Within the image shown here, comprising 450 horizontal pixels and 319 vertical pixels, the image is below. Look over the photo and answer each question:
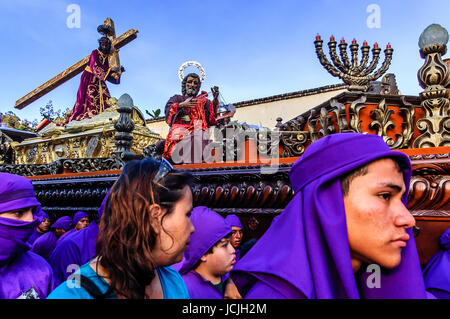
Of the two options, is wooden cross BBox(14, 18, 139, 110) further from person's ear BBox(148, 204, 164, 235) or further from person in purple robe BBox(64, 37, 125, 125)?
person's ear BBox(148, 204, 164, 235)

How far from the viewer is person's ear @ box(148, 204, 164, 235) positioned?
113 cm

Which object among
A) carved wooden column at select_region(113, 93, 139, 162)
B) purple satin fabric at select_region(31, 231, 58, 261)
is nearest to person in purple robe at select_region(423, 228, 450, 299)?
carved wooden column at select_region(113, 93, 139, 162)

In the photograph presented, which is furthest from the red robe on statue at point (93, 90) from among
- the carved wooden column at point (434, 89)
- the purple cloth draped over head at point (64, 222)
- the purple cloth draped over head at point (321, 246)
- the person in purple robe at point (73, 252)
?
the purple cloth draped over head at point (321, 246)

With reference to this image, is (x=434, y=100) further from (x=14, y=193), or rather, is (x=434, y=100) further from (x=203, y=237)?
(x=14, y=193)

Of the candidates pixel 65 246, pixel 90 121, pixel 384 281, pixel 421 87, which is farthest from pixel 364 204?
pixel 90 121

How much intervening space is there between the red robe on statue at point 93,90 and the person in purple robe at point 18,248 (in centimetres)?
732

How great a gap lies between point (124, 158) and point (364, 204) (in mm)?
3324

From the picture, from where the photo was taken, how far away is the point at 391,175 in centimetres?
107

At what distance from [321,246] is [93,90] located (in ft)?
31.2

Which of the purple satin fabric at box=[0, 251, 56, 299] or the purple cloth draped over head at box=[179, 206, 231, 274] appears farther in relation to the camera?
the purple cloth draped over head at box=[179, 206, 231, 274]

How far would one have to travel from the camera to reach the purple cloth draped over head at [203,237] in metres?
2.20

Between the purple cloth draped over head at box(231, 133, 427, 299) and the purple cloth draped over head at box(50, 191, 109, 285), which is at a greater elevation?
the purple cloth draped over head at box(231, 133, 427, 299)

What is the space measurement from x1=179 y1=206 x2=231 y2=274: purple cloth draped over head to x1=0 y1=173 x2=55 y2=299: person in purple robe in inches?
31.8

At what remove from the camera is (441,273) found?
188cm
